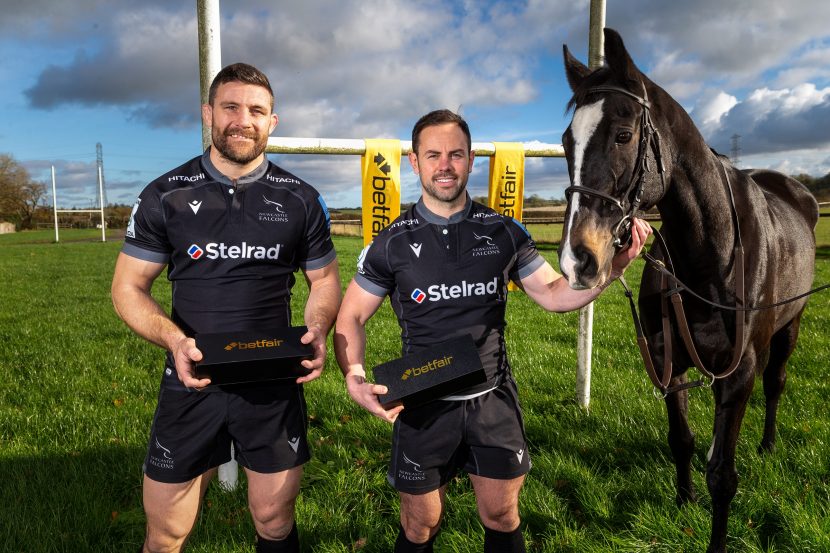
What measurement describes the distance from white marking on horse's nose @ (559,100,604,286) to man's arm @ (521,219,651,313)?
0.78ft

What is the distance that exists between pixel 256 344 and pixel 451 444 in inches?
36.6

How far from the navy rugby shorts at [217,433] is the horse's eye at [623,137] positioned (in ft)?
6.20

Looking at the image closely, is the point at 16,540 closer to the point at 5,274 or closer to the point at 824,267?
the point at 5,274

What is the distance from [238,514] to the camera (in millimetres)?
3256

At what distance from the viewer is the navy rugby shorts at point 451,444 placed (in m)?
2.31

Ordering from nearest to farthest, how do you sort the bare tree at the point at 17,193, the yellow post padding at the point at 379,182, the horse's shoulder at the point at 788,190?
the yellow post padding at the point at 379,182 → the horse's shoulder at the point at 788,190 → the bare tree at the point at 17,193

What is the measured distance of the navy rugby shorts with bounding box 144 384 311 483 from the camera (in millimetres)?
2393

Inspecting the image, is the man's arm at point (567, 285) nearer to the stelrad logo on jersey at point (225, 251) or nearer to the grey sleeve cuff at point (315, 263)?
the grey sleeve cuff at point (315, 263)

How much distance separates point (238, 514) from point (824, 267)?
57.0 feet

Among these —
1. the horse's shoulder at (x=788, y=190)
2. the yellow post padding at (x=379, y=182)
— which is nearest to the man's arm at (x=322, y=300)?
the yellow post padding at (x=379, y=182)

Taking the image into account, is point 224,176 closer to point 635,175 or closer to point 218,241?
point 218,241

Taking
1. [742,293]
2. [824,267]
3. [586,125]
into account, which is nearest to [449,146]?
[586,125]

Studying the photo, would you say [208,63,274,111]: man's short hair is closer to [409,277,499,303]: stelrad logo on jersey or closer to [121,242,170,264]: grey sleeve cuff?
[121,242,170,264]: grey sleeve cuff

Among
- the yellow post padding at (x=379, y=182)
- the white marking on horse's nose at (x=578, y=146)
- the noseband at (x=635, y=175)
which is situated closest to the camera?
the white marking on horse's nose at (x=578, y=146)
